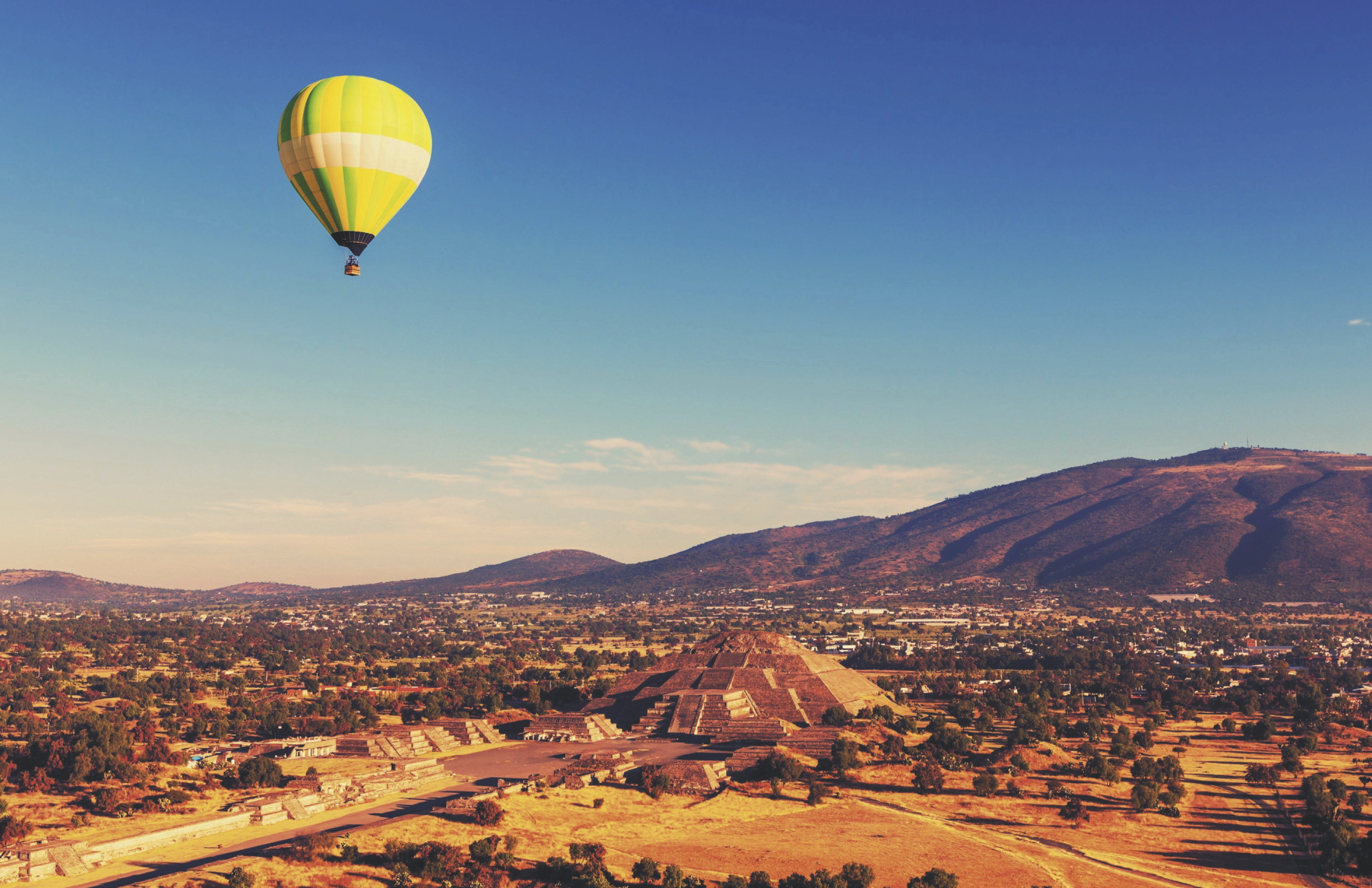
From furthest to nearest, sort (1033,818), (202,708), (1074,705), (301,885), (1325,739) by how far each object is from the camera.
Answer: (1074,705) < (202,708) < (1325,739) < (1033,818) < (301,885)

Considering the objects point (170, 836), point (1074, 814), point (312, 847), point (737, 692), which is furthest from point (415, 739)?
point (1074, 814)

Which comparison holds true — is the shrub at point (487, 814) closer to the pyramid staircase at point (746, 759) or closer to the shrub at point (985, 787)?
the pyramid staircase at point (746, 759)

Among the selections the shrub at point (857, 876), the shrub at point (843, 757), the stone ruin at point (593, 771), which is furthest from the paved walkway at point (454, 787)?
the shrub at point (857, 876)

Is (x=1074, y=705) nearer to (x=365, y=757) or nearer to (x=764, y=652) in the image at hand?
(x=764, y=652)

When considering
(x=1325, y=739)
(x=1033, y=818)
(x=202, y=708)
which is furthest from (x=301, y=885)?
(x=1325, y=739)

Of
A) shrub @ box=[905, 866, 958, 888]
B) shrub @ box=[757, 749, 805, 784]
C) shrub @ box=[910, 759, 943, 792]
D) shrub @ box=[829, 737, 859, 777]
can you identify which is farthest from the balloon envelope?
shrub @ box=[910, 759, 943, 792]

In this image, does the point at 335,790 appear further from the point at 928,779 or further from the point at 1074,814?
the point at 1074,814

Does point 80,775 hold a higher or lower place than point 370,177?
lower
